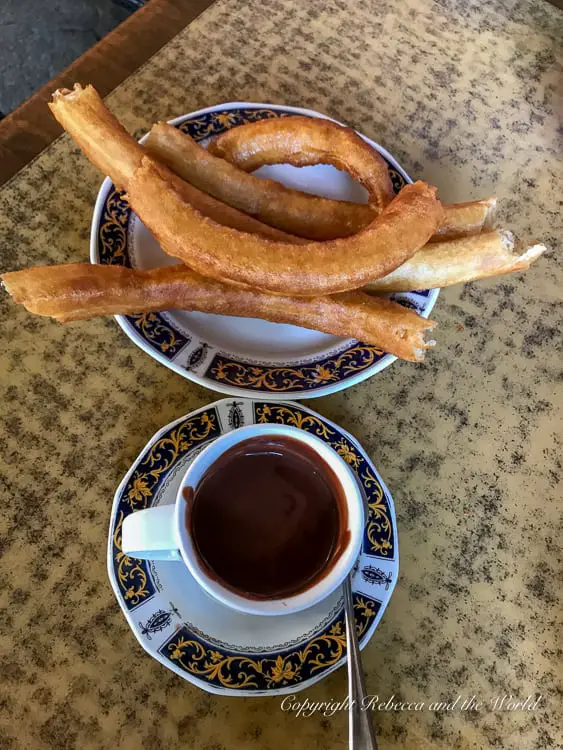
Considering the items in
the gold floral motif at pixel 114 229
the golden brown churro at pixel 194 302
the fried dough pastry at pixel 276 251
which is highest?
the fried dough pastry at pixel 276 251

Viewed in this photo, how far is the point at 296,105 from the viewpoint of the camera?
1001mm

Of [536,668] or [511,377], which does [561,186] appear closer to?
[511,377]

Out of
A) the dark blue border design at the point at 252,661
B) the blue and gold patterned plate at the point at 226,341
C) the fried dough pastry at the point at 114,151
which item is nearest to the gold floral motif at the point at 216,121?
the blue and gold patterned plate at the point at 226,341

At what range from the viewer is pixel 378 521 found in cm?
69

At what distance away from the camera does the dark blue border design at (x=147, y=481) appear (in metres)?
0.63

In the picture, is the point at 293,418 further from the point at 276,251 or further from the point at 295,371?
the point at 276,251

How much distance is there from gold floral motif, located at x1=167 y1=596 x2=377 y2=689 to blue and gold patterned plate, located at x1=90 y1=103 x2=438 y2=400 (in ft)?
0.94

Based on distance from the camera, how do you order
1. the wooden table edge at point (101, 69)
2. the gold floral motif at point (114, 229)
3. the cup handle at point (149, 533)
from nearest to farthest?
the cup handle at point (149, 533) → the gold floral motif at point (114, 229) → the wooden table edge at point (101, 69)

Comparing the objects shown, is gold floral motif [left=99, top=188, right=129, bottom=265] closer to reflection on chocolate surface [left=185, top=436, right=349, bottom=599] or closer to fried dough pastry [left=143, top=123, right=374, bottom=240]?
fried dough pastry [left=143, top=123, right=374, bottom=240]

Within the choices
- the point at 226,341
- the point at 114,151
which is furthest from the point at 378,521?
the point at 114,151

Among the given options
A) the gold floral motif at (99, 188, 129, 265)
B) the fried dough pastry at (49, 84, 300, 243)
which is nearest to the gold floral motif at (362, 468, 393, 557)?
the fried dough pastry at (49, 84, 300, 243)

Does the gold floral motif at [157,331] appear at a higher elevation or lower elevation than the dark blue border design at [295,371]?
higher

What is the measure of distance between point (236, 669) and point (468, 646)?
30 cm

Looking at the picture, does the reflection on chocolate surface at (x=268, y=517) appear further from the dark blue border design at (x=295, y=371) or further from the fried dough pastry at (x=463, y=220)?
the fried dough pastry at (x=463, y=220)
